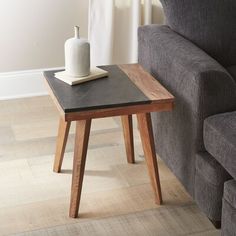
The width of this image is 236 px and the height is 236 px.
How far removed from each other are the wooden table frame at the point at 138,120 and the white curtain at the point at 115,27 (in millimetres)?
850

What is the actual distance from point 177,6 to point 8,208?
117 cm

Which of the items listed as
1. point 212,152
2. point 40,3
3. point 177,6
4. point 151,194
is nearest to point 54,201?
point 151,194

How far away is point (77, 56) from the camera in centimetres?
214

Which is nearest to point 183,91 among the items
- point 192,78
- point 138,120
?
point 192,78

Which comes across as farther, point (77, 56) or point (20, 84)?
point (20, 84)

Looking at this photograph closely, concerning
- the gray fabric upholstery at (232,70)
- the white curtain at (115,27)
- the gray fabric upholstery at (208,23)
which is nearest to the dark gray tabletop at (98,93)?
the gray fabric upholstery at (208,23)

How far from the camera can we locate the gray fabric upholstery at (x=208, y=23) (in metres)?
2.37

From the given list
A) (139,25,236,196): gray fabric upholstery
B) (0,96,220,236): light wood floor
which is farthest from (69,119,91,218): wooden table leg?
(139,25,236,196): gray fabric upholstery

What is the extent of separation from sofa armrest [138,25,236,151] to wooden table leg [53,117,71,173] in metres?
0.48

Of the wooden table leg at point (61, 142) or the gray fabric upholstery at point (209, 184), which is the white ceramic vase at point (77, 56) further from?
the gray fabric upholstery at point (209, 184)

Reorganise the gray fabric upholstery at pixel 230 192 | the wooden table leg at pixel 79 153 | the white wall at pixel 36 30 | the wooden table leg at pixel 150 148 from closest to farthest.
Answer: the gray fabric upholstery at pixel 230 192, the wooden table leg at pixel 79 153, the wooden table leg at pixel 150 148, the white wall at pixel 36 30

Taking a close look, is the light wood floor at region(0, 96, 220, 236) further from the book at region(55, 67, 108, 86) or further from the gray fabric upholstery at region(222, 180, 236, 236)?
the book at region(55, 67, 108, 86)

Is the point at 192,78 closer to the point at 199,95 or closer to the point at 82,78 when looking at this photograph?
the point at 199,95

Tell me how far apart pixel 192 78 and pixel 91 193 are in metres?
0.72
